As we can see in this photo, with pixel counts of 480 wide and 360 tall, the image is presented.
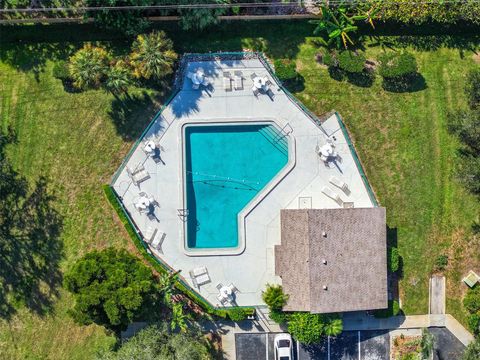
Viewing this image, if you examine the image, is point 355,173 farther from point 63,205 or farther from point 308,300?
point 63,205

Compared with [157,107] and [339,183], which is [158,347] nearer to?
[157,107]

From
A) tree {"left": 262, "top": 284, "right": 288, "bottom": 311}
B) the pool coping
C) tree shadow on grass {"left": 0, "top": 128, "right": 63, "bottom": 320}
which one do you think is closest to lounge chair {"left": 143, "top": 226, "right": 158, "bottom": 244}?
the pool coping

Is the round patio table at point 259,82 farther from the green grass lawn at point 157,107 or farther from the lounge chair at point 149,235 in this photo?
the lounge chair at point 149,235

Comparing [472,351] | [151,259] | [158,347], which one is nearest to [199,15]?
[151,259]

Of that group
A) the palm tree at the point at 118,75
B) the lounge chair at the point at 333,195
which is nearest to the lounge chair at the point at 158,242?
the palm tree at the point at 118,75

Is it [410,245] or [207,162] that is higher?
[207,162]

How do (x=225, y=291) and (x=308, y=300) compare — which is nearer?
(x=308, y=300)

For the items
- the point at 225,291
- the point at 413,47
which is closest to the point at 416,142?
the point at 413,47
